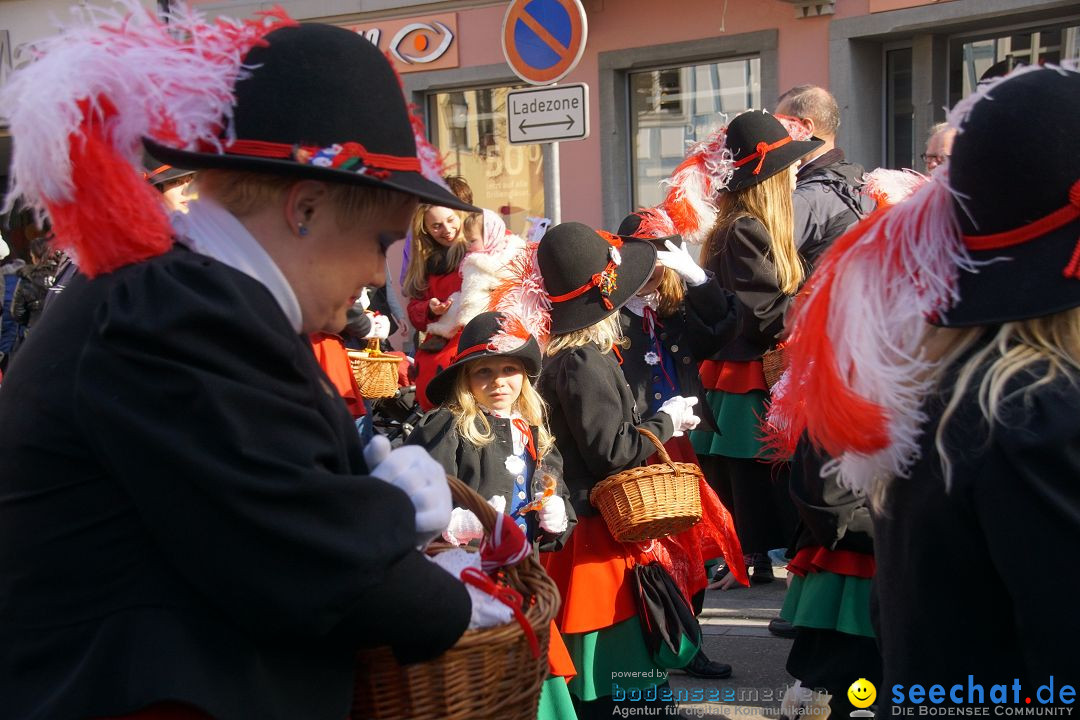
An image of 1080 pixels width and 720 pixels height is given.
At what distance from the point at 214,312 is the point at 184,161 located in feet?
0.93

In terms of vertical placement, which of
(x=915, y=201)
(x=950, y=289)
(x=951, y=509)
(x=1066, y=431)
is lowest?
(x=951, y=509)

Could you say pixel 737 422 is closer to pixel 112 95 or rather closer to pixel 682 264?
pixel 682 264

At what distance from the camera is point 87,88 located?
1551 millimetres

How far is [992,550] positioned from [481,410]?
2352 mm

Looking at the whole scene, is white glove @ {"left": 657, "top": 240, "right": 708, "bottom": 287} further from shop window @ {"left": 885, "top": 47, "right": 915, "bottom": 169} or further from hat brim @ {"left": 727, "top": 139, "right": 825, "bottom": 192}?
shop window @ {"left": 885, "top": 47, "right": 915, "bottom": 169}

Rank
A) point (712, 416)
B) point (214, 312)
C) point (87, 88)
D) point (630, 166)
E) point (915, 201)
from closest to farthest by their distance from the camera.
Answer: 1. point (214, 312)
2. point (87, 88)
3. point (915, 201)
4. point (712, 416)
5. point (630, 166)

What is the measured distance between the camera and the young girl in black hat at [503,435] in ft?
12.4

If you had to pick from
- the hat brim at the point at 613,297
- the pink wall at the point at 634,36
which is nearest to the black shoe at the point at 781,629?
the hat brim at the point at 613,297

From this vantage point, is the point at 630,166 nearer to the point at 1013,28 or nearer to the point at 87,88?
the point at 1013,28

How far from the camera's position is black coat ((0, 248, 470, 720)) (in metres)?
1.42

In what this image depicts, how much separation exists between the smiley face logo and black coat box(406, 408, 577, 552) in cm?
105

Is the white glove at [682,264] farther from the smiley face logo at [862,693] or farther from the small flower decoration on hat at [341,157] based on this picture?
the small flower decoration on hat at [341,157]

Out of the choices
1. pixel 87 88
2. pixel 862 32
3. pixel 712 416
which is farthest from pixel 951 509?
pixel 862 32

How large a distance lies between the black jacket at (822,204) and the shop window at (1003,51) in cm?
396
